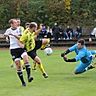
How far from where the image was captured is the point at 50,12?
178 ft

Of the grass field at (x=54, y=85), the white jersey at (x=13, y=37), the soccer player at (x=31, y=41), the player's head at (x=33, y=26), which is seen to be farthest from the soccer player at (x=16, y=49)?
the player's head at (x=33, y=26)

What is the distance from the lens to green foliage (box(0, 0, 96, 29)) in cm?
5403

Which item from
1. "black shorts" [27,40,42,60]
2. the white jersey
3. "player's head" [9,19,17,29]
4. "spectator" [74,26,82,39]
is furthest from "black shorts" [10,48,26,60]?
"spectator" [74,26,82,39]

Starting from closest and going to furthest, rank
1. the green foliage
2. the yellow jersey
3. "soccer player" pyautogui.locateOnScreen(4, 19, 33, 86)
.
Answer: "soccer player" pyautogui.locateOnScreen(4, 19, 33, 86) < the yellow jersey < the green foliage

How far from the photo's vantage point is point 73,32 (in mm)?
48906

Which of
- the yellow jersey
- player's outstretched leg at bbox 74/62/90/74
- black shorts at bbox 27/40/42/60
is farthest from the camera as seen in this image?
player's outstretched leg at bbox 74/62/90/74

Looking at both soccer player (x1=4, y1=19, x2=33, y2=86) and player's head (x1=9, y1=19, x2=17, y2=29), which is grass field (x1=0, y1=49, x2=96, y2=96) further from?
player's head (x1=9, y1=19, x2=17, y2=29)

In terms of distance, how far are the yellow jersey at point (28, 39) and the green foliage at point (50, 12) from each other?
37219mm

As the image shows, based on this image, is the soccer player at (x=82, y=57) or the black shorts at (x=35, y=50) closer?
the black shorts at (x=35, y=50)

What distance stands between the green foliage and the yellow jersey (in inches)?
1465

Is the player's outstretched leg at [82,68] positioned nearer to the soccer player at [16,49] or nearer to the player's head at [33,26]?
the player's head at [33,26]

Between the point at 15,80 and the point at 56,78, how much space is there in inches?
56.1

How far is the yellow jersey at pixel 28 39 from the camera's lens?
15.5 m

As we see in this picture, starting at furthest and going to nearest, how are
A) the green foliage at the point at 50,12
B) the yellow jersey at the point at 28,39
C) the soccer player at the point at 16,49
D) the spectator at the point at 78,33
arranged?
the green foliage at the point at 50,12, the spectator at the point at 78,33, the yellow jersey at the point at 28,39, the soccer player at the point at 16,49
